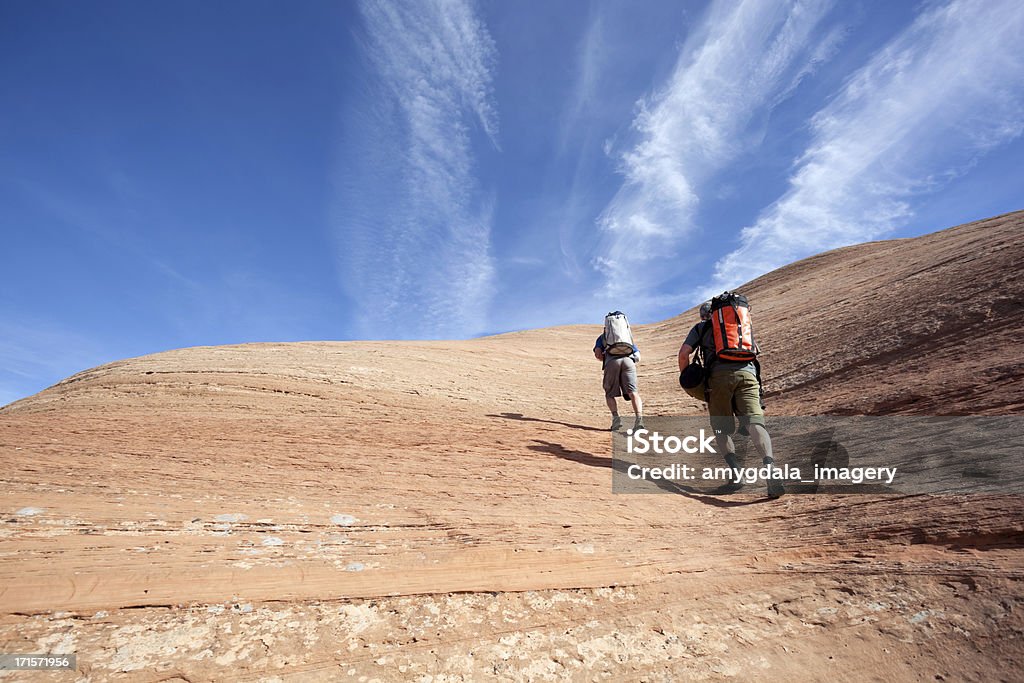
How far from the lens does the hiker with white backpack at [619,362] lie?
9.06 metres

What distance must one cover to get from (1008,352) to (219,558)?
999 centimetres

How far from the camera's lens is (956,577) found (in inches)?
137

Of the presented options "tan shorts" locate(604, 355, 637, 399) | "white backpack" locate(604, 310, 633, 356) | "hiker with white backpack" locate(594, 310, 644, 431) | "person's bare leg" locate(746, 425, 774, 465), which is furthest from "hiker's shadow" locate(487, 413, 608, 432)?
"person's bare leg" locate(746, 425, 774, 465)

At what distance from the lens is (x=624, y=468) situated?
23.6ft

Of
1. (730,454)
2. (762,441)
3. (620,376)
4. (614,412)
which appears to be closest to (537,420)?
(614,412)

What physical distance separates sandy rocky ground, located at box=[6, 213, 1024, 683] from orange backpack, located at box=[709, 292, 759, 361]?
1667 mm

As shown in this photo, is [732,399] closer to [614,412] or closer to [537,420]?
[614,412]

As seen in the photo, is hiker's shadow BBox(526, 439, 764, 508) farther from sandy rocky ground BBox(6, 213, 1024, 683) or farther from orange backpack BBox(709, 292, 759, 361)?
orange backpack BBox(709, 292, 759, 361)

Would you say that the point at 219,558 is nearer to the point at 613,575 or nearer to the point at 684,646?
the point at 613,575

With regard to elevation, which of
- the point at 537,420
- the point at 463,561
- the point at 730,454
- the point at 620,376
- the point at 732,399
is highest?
the point at 620,376

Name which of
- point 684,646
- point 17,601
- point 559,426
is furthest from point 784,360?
point 17,601

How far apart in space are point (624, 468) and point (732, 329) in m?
2.35

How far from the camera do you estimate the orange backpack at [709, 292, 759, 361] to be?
6.46 m

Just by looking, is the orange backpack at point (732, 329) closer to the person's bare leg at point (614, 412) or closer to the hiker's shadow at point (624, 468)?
the hiker's shadow at point (624, 468)
